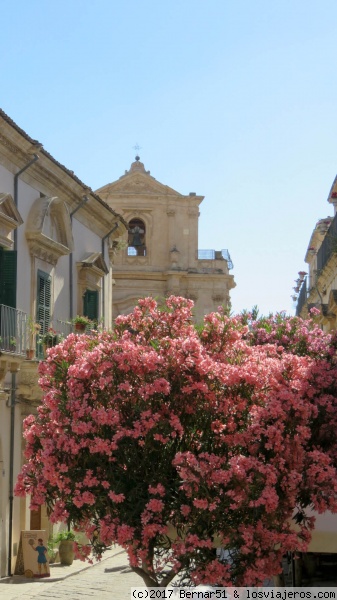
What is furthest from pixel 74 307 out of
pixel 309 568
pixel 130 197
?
pixel 130 197

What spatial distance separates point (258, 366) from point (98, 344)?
1.77 meters

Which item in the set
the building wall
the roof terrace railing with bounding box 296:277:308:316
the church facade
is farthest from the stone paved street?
the church facade

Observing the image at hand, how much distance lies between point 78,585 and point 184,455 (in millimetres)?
9888

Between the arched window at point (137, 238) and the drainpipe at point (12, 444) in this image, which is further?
the arched window at point (137, 238)

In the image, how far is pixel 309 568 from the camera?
49.7 ft

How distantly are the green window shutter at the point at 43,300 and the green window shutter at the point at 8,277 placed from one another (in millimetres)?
2002

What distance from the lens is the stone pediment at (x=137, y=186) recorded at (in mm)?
45688

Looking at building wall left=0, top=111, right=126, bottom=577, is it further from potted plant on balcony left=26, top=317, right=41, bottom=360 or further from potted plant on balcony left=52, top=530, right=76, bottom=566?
potted plant on balcony left=52, top=530, right=76, bottom=566

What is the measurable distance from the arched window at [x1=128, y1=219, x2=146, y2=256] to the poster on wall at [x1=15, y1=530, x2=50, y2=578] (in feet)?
85.2

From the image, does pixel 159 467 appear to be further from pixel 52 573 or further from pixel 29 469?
pixel 52 573

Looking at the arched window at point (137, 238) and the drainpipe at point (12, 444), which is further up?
the arched window at point (137, 238)

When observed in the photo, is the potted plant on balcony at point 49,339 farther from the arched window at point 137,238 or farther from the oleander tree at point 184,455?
the arched window at point 137,238

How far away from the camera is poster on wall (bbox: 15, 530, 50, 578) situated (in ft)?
65.2

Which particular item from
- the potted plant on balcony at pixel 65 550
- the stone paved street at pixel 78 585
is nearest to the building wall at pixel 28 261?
the potted plant on balcony at pixel 65 550
